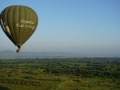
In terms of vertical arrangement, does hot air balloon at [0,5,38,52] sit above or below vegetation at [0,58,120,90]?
above

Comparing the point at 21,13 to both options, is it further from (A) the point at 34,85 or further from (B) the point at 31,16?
(A) the point at 34,85

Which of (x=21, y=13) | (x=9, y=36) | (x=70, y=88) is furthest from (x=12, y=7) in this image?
(x=70, y=88)

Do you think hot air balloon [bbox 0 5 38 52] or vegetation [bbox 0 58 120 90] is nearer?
hot air balloon [bbox 0 5 38 52]

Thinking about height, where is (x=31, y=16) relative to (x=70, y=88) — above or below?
above

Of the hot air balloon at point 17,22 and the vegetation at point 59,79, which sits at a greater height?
the hot air balloon at point 17,22

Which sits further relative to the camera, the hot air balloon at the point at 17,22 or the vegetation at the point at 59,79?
the vegetation at the point at 59,79

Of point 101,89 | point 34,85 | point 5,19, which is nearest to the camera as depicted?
point 5,19

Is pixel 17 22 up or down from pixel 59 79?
up

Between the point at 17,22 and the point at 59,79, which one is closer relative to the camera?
the point at 17,22
